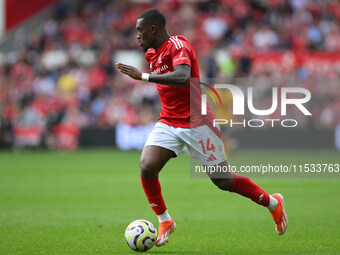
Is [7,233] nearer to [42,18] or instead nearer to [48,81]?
[48,81]

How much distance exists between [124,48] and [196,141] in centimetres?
1975

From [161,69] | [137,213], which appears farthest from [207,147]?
[137,213]

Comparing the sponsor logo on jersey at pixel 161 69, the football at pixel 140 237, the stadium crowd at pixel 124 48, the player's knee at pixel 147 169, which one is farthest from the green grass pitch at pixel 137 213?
the stadium crowd at pixel 124 48

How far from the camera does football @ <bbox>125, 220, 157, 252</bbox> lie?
6.15 m

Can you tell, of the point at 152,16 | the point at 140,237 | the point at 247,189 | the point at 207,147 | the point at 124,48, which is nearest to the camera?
the point at 140,237

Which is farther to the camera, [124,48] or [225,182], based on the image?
[124,48]

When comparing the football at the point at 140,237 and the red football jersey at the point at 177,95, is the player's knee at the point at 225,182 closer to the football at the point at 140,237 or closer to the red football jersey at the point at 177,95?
the red football jersey at the point at 177,95

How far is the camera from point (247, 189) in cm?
663

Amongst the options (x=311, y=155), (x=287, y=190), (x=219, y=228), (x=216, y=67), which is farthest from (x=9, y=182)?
(x=216, y=67)

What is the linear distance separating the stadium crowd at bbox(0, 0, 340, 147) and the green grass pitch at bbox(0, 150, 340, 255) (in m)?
7.73

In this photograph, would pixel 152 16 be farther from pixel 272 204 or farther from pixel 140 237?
pixel 272 204

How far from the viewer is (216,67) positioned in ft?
76.7

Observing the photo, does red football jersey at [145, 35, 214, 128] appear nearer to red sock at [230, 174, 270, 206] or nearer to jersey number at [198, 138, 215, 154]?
jersey number at [198, 138, 215, 154]

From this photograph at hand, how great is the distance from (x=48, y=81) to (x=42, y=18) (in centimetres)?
487
